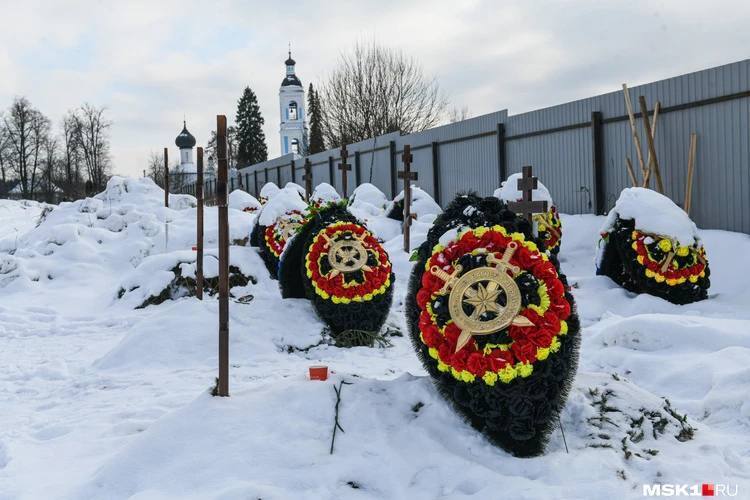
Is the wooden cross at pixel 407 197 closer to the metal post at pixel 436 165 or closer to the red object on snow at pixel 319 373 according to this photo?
the metal post at pixel 436 165

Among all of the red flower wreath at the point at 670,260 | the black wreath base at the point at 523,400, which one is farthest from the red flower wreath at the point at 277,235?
the black wreath base at the point at 523,400

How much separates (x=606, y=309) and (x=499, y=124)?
791cm

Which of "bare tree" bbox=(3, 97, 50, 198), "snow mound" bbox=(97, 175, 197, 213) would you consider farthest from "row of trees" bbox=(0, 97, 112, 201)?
"snow mound" bbox=(97, 175, 197, 213)

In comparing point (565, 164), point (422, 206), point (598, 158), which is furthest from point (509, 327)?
point (422, 206)

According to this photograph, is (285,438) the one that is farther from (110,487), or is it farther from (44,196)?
(44,196)

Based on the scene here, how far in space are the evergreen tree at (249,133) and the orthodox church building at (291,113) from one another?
10.00 ft

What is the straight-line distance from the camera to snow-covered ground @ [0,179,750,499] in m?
3.09

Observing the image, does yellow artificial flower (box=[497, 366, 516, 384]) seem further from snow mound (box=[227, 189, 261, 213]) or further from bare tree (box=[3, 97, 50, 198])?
bare tree (box=[3, 97, 50, 198])

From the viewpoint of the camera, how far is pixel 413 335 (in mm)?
3830

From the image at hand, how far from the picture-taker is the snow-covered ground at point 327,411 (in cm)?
309

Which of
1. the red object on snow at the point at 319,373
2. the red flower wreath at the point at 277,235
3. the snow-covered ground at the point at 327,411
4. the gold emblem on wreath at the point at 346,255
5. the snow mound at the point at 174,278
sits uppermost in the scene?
the red flower wreath at the point at 277,235

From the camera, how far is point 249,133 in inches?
2092

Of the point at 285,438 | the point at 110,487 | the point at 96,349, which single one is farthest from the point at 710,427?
the point at 96,349

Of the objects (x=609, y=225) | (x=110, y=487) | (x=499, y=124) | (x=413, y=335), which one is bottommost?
(x=110, y=487)
